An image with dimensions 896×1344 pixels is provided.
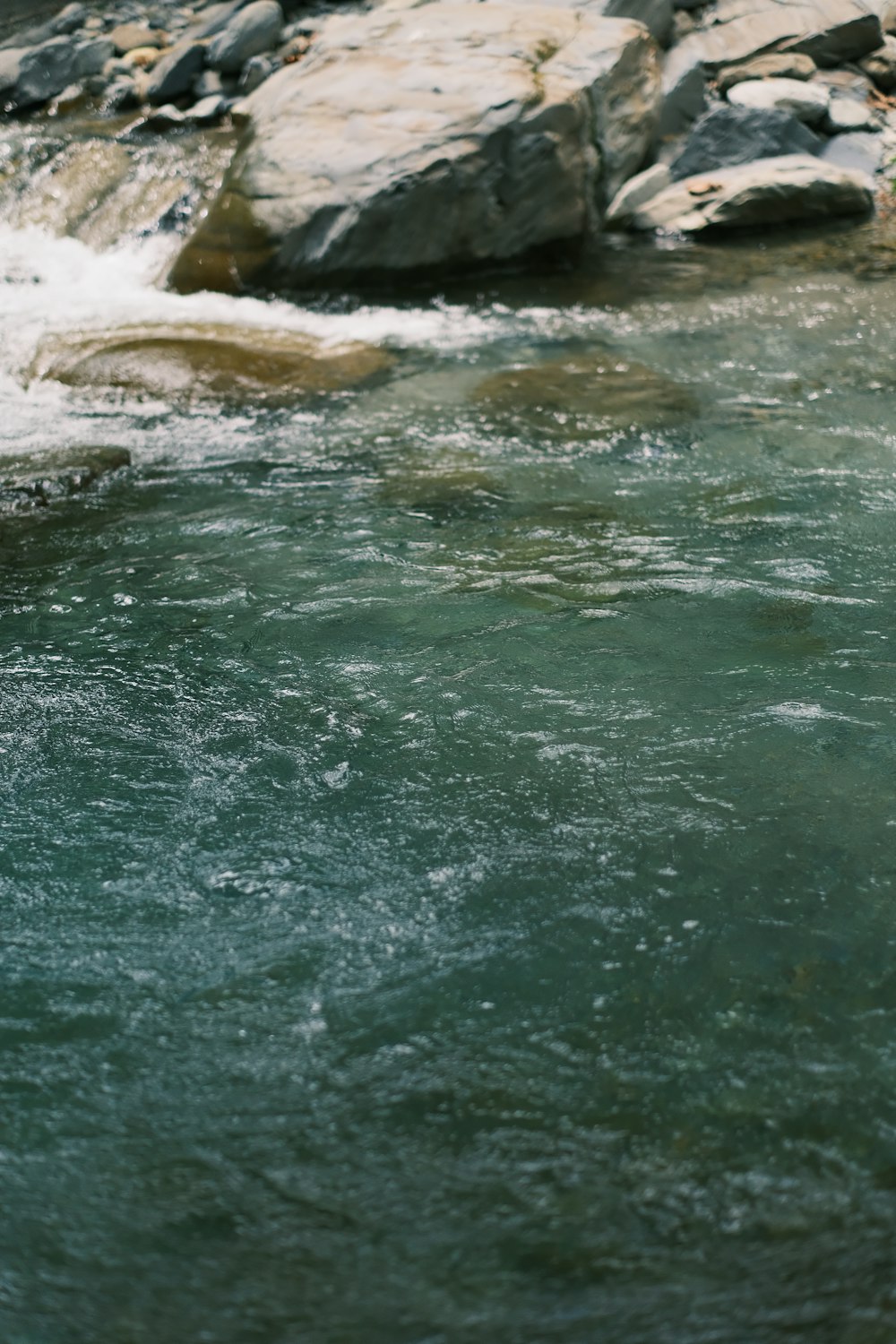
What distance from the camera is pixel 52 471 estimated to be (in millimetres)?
5727

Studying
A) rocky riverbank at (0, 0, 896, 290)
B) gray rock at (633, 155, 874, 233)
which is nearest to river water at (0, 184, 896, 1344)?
rocky riverbank at (0, 0, 896, 290)

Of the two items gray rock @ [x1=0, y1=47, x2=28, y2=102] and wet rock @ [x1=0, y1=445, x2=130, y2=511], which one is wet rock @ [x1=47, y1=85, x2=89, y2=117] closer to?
gray rock @ [x1=0, y1=47, x2=28, y2=102]

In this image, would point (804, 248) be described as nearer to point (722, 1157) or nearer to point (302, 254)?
point (302, 254)

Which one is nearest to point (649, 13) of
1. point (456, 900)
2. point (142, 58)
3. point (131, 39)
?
point (142, 58)

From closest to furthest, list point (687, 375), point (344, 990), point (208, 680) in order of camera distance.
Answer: point (344, 990), point (208, 680), point (687, 375)

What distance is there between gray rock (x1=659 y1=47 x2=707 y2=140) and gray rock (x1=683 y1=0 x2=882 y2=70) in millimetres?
402

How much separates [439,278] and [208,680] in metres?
5.59

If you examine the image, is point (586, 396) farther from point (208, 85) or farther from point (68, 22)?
point (68, 22)

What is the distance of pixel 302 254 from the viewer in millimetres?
8359

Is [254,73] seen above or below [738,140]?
above

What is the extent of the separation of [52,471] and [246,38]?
25.9ft

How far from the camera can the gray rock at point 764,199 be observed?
9.30 metres

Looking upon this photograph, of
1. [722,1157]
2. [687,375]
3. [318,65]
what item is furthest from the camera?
[318,65]

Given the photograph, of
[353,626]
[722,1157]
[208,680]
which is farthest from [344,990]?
[353,626]
